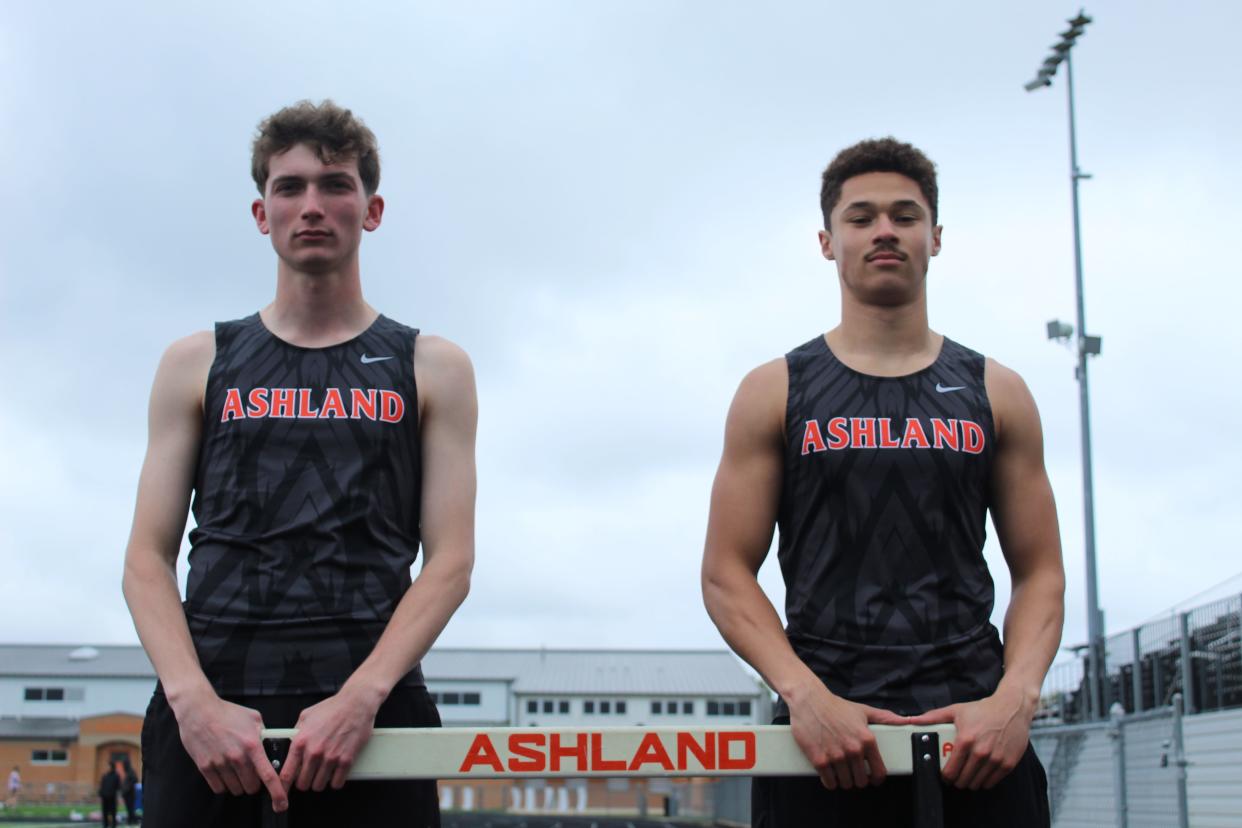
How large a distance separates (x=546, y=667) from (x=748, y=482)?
93072 mm

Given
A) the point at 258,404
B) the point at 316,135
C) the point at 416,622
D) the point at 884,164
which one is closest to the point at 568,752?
the point at 416,622

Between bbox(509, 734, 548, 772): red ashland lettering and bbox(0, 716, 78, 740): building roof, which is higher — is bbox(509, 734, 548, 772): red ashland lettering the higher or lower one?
the higher one

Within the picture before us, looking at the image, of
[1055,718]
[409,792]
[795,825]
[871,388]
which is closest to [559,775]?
[409,792]

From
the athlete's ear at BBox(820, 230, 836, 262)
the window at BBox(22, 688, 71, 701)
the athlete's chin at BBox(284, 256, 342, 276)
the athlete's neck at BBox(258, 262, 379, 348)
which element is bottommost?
the window at BBox(22, 688, 71, 701)

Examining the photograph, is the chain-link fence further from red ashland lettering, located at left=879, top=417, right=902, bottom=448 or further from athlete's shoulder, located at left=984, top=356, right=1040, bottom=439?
red ashland lettering, located at left=879, top=417, right=902, bottom=448

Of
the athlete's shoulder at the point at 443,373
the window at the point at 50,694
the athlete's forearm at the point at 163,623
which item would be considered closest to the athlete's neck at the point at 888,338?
the athlete's shoulder at the point at 443,373

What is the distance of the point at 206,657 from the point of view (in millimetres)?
3391

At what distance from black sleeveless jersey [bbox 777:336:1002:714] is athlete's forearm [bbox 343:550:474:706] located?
36.8 inches

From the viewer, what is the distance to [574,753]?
9.65ft

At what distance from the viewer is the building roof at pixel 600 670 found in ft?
294

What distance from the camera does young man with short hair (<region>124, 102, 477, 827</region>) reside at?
325cm

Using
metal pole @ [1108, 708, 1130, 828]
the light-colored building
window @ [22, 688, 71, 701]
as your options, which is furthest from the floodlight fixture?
window @ [22, 688, 71, 701]

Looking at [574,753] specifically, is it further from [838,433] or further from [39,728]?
[39,728]

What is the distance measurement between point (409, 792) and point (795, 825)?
39.6 inches
